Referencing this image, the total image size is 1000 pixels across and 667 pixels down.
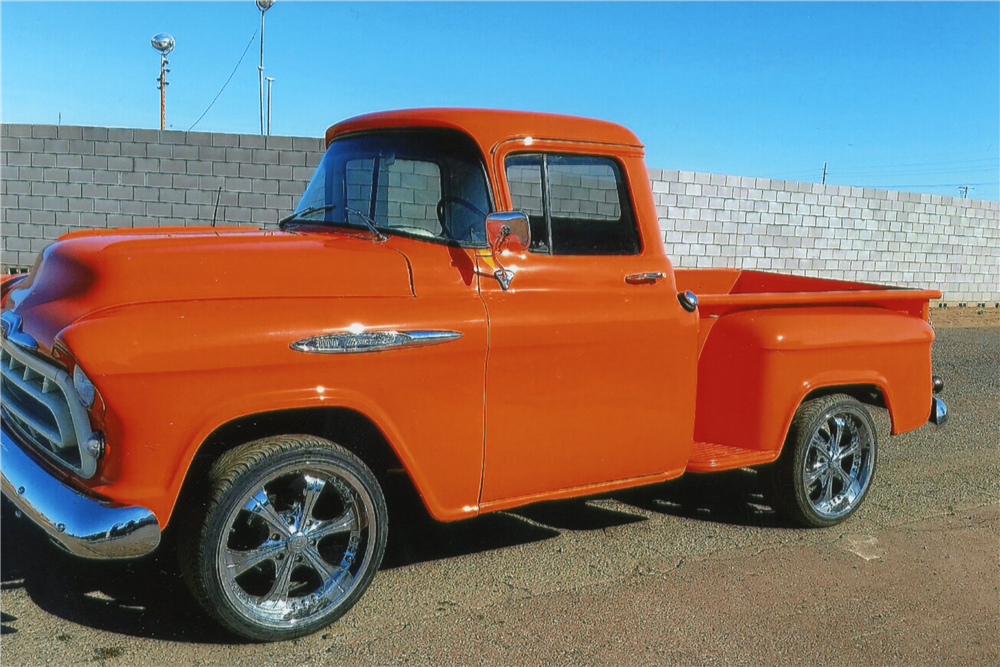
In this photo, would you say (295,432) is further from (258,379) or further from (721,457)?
(721,457)

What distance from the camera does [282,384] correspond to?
3217 mm

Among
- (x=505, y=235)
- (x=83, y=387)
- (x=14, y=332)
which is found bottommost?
(x=83, y=387)

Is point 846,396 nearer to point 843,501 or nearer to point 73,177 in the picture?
point 843,501

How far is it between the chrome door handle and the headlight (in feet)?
7.45

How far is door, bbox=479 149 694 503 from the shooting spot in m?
3.79

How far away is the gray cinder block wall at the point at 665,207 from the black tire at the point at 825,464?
4894 mm

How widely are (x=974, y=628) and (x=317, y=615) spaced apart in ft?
8.77

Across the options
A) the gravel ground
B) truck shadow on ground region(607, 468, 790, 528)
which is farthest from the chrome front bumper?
truck shadow on ground region(607, 468, 790, 528)

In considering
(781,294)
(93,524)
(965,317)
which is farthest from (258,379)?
(965,317)

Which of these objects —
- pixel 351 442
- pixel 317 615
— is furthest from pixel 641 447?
pixel 317 615

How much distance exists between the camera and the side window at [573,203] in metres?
4.00

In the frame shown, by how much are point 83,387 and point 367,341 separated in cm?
97

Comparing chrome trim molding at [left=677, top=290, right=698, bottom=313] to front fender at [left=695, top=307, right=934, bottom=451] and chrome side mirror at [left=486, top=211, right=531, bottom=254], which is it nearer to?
front fender at [left=695, top=307, right=934, bottom=451]

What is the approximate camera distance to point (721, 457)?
4.43m
